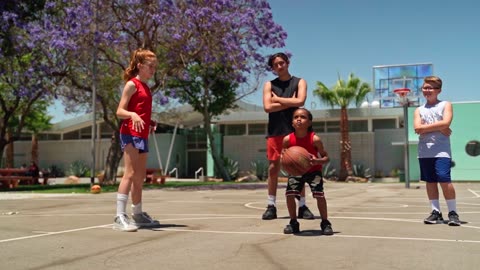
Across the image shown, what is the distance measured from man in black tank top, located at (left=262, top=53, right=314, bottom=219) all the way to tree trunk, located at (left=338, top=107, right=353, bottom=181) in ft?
89.3

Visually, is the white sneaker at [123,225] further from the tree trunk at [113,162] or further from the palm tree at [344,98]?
the palm tree at [344,98]

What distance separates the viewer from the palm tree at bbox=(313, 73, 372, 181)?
109 ft

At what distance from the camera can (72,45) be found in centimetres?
1869

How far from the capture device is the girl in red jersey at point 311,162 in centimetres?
527

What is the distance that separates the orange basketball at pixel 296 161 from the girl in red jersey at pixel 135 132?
5.29ft

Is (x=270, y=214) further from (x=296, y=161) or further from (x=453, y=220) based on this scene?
(x=453, y=220)

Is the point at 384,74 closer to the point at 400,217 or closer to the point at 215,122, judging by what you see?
the point at 215,122


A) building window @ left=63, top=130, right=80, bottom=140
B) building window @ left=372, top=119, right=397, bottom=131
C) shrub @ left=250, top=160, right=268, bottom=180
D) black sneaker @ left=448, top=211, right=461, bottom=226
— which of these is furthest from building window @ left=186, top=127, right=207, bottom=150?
black sneaker @ left=448, top=211, right=461, bottom=226

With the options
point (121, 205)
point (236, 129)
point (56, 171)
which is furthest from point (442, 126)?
point (56, 171)

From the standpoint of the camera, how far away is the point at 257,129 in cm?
3844

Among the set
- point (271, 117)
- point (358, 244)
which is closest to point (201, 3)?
point (271, 117)

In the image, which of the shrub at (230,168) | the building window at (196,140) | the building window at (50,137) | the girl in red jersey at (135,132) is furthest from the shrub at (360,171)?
the girl in red jersey at (135,132)

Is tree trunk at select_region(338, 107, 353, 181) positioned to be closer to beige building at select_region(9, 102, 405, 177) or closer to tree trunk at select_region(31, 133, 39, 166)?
beige building at select_region(9, 102, 405, 177)

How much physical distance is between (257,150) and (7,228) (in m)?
32.0
